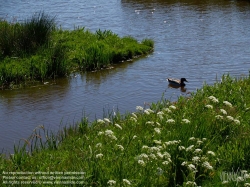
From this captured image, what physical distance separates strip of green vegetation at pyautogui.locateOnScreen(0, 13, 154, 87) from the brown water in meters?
0.40

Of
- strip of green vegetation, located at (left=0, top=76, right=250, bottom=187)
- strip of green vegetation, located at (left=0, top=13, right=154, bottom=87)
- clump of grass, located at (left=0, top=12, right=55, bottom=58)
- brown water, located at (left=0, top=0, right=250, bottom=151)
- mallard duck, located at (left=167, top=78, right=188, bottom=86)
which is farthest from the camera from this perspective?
clump of grass, located at (left=0, top=12, right=55, bottom=58)

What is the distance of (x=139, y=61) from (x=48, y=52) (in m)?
3.07

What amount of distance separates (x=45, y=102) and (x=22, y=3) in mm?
17633

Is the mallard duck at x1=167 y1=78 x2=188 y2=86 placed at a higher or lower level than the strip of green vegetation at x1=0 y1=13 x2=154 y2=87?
lower

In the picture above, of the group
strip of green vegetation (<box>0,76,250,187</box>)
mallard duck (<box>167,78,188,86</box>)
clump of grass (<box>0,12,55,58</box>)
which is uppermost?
clump of grass (<box>0,12,55,58</box>)

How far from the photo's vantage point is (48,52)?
14.9m

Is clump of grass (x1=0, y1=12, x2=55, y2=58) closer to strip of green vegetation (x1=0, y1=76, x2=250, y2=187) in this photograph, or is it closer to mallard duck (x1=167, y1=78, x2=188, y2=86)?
mallard duck (x1=167, y1=78, x2=188, y2=86)

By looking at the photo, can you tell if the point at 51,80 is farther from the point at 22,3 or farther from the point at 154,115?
the point at 22,3

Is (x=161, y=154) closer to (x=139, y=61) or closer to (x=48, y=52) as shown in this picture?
(x=48, y=52)

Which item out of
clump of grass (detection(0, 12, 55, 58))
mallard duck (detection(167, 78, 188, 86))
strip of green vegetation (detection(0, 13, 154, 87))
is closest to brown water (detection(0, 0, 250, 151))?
mallard duck (detection(167, 78, 188, 86))

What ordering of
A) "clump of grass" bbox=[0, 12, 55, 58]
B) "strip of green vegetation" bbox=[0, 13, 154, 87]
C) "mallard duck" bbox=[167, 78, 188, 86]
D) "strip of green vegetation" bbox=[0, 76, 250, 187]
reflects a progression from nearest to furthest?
"strip of green vegetation" bbox=[0, 76, 250, 187] → "mallard duck" bbox=[167, 78, 188, 86] → "strip of green vegetation" bbox=[0, 13, 154, 87] → "clump of grass" bbox=[0, 12, 55, 58]

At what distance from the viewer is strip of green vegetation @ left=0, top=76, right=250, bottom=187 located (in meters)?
5.84

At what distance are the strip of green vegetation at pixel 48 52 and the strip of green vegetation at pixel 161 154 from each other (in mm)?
5811

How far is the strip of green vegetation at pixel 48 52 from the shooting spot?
→ 14312 millimetres
